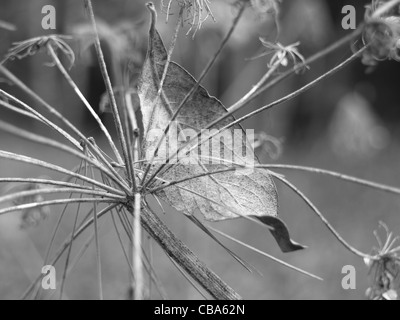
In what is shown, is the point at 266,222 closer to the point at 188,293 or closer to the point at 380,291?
the point at 380,291

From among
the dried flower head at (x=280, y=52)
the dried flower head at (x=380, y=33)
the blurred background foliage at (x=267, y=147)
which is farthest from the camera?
the blurred background foliage at (x=267, y=147)

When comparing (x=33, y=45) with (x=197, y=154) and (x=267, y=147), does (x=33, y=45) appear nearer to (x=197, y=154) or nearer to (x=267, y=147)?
(x=197, y=154)

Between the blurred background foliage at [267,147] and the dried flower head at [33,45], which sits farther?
the blurred background foliage at [267,147]

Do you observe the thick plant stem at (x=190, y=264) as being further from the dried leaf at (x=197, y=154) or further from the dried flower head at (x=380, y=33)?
the dried flower head at (x=380, y=33)

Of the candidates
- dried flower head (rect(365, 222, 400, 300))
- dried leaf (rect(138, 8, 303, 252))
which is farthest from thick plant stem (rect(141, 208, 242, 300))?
dried flower head (rect(365, 222, 400, 300))

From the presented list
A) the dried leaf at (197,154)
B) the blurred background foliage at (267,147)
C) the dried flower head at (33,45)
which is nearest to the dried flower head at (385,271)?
the dried leaf at (197,154)

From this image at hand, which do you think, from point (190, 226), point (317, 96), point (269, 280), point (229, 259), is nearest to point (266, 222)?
point (269, 280)

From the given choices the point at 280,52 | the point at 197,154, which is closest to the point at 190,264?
the point at 197,154

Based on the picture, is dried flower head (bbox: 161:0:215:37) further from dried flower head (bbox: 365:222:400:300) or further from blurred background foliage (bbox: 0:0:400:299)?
dried flower head (bbox: 365:222:400:300)
